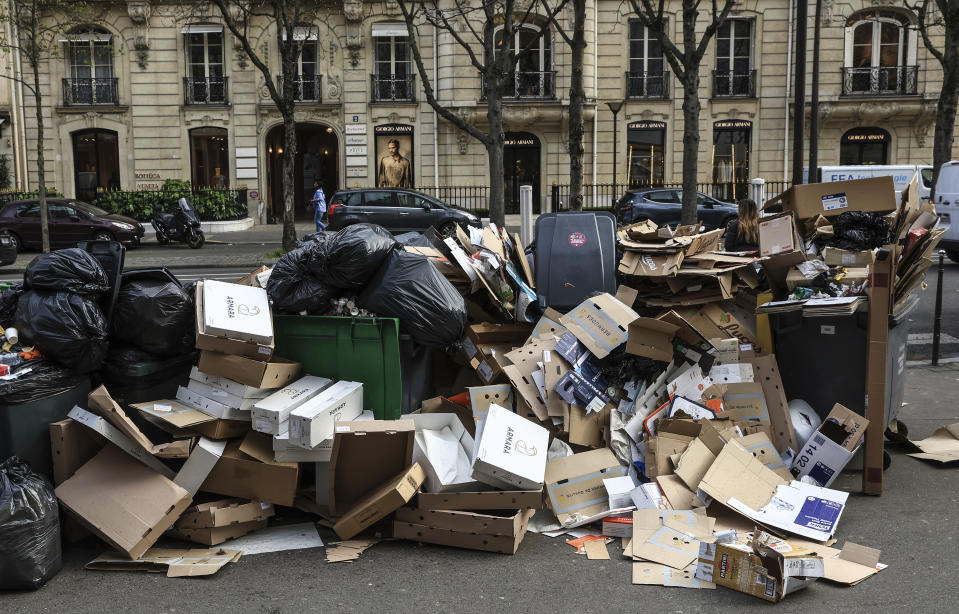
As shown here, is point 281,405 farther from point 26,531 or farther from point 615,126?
point 615,126

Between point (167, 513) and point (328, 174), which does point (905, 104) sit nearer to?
point (328, 174)

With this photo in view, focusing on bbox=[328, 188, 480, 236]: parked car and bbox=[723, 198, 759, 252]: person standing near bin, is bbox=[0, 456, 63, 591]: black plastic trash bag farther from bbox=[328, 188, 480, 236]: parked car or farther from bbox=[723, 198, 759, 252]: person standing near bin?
bbox=[328, 188, 480, 236]: parked car

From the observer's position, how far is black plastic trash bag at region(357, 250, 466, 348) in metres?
5.14

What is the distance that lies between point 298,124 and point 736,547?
27.9 meters

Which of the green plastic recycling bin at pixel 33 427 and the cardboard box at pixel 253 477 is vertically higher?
the green plastic recycling bin at pixel 33 427

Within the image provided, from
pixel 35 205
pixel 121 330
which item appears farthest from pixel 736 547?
pixel 35 205

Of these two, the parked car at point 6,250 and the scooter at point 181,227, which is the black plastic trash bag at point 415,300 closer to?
the parked car at point 6,250

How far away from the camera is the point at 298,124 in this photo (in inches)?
1166

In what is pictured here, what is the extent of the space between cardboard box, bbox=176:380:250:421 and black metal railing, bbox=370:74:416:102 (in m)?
25.5

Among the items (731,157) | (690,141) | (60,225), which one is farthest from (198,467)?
(731,157)

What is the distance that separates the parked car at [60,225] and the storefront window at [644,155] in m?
16.7

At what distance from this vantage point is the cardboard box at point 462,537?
4.18m

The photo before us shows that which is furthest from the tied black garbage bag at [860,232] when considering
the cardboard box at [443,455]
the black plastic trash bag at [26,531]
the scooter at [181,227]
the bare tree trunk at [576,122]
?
the scooter at [181,227]

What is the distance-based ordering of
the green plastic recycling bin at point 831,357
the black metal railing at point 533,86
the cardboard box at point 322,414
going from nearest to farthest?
1. the cardboard box at point 322,414
2. the green plastic recycling bin at point 831,357
3. the black metal railing at point 533,86
